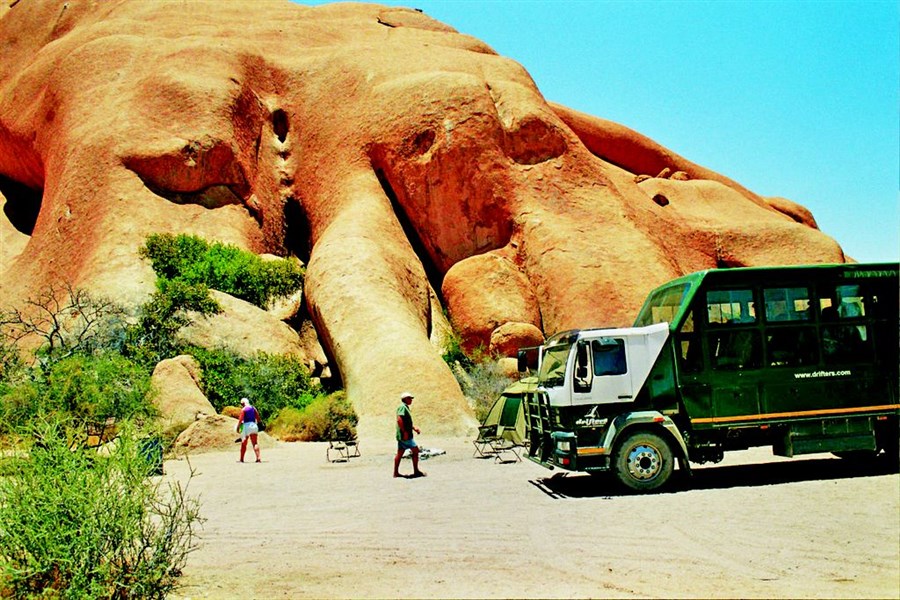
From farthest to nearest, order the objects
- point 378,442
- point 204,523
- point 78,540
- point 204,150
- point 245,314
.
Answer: point 204,150 → point 245,314 → point 378,442 → point 204,523 → point 78,540

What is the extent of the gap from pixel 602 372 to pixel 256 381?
14.5 meters

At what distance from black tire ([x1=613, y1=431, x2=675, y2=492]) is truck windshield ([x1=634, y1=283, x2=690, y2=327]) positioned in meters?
1.89

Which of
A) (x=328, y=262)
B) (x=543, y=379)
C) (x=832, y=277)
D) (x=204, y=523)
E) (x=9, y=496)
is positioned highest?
(x=328, y=262)

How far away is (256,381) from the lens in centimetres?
2427

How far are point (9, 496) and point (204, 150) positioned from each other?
27.0m

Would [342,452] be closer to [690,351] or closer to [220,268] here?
[690,351]

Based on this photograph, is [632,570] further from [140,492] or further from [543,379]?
[543,379]

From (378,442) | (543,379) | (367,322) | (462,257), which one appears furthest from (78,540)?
(462,257)

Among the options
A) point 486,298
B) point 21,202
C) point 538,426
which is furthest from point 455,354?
point 21,202

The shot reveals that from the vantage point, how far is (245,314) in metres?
27.6

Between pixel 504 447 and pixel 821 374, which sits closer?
pixel 821 374

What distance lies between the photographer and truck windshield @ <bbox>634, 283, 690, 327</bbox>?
12835mm

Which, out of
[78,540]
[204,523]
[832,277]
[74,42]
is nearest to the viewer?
[78,540]

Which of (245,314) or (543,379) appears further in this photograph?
(245,314)
